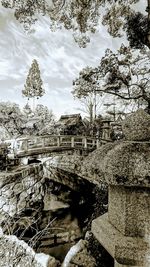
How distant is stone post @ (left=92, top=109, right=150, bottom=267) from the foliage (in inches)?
1715

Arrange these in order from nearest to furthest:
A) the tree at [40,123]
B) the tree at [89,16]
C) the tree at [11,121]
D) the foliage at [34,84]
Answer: the tree at [89,16]
the tree at [40,123]
the tree at [11,121]
the foliage at [34,84]

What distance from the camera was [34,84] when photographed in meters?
44.0

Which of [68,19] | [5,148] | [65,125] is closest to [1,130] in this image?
[65,125]

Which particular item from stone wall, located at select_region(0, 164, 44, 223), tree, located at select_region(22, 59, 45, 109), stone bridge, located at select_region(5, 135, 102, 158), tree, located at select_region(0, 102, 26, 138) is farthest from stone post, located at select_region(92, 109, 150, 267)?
tree, located at select_region(22, 59, 45, 109)

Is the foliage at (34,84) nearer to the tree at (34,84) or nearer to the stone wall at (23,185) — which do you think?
the tree at (34,84)

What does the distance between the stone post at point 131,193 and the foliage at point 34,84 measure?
43.6 metres

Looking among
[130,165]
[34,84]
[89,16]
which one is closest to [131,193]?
[130,165]

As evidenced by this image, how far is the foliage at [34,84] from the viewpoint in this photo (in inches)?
1687

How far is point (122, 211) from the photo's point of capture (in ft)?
3.96

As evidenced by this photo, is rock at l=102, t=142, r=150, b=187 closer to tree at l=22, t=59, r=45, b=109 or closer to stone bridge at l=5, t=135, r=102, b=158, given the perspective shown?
stone bridge at l=5, t=135, r=102, b=158

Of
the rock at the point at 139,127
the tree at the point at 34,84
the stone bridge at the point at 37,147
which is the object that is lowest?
the stone bridge at the point at 37,147

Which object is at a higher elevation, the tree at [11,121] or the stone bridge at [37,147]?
the tree at [11,121]

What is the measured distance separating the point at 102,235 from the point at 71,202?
13.7 m

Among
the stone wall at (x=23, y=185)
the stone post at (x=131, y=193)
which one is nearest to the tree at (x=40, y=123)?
the stone wall at (x=23, y=185)
